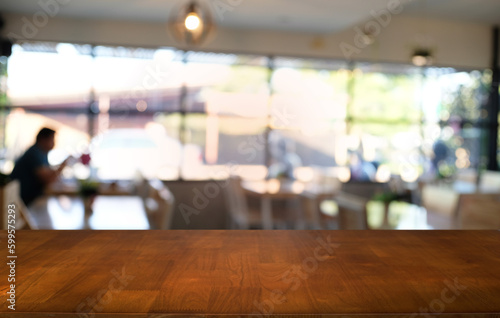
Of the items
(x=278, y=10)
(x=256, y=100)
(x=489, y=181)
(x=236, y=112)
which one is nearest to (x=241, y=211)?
(x=236, y=112)

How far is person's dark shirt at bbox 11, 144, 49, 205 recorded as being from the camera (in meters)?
4.51

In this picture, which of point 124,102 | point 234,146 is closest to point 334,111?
point 234,146

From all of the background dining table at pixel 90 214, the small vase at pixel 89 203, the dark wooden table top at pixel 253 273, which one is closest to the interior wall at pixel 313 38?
the background dining table at pixel 90 214

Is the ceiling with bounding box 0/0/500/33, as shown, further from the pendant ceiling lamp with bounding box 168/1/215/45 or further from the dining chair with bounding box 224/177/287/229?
the dining chair with bounding box 224/177/287/229

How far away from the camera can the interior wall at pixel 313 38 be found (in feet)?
20.6

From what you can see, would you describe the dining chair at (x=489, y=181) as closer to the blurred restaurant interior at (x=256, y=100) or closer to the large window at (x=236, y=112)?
the blurred restaurant interior at (x=256, y=100)

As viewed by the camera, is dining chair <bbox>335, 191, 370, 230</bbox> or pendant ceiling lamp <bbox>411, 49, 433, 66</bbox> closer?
dining chair <bbox>335, 191, 370, 230</bbox>

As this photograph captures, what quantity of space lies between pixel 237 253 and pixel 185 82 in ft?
18.8

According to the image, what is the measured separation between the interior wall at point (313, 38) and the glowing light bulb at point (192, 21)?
94.7 inches

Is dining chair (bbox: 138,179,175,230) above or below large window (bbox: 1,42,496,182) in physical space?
below
